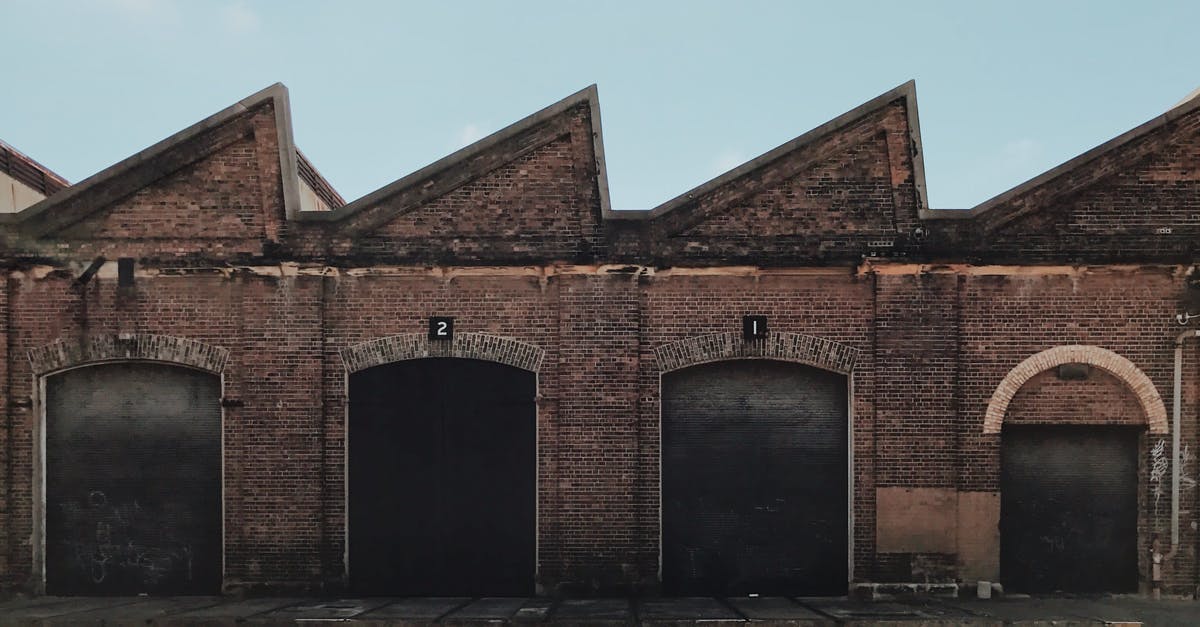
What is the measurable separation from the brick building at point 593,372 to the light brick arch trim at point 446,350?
4 centimetres

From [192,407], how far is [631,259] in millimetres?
6050

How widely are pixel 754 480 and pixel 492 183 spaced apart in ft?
16.8

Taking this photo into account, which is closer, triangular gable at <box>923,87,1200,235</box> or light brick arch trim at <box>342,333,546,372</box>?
triangular gable at <box>923,87,1200,235</box>

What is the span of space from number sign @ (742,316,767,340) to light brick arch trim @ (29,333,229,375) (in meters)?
6.71

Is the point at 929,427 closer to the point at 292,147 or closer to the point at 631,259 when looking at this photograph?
the point at 631,259

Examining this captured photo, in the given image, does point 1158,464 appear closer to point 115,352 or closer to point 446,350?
point 446,350

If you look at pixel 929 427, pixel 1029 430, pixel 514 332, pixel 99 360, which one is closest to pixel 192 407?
pixel 99 360

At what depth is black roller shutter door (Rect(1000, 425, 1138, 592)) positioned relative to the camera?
9.70 metres

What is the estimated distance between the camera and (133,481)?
9852 millimetres

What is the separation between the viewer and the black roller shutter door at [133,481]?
9.80 m

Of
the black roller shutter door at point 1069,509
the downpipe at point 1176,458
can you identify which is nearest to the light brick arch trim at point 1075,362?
the downpipe at point 1176,458

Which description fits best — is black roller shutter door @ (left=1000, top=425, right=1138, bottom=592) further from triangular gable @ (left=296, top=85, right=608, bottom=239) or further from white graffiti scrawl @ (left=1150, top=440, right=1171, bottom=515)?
triangular gable @ (left=296, top=85, right=608, bottom=239)

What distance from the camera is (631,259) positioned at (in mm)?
9422

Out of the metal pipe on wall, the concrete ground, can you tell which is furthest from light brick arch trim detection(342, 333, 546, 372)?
the metal pipe on wall
